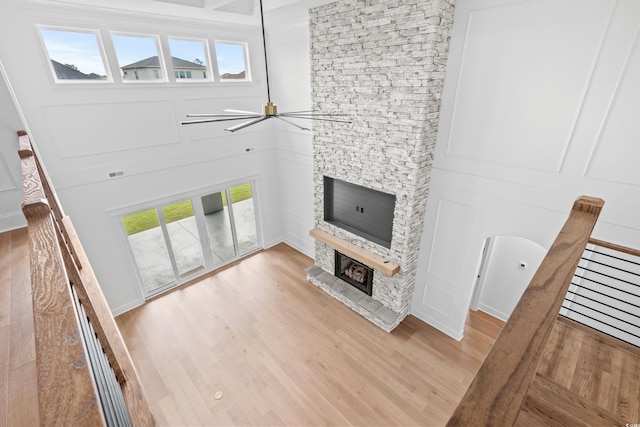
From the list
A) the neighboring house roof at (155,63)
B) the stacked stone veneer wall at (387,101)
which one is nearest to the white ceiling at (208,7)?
the neighboring house roof at (155,63)

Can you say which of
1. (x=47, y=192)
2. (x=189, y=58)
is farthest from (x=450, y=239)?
(x=189, y=58)

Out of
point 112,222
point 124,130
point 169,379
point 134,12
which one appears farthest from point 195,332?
point 134,12

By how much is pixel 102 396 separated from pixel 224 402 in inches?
145

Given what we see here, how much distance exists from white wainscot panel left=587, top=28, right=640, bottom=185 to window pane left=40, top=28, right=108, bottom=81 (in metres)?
6.53

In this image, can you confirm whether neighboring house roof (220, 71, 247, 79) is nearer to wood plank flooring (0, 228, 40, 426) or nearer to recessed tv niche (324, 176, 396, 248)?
recessed tv niche (324, 176, 396, 248)

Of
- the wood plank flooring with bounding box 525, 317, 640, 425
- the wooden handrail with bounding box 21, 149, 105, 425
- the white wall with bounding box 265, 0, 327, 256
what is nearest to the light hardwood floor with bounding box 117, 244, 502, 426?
the white wall with bounding box 265, 0, 327, 256

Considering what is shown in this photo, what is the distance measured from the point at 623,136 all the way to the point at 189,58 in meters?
6.28

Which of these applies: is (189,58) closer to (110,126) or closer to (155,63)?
(155,63)

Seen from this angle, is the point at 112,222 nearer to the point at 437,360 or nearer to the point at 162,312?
the point at 162,312

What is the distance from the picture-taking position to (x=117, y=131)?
4.69 m

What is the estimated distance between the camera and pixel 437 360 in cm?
455

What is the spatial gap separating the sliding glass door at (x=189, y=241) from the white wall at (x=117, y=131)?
43 cm

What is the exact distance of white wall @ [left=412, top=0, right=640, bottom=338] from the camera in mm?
2771

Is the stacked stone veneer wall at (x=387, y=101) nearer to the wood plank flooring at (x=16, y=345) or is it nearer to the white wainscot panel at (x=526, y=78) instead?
the white wainscot panel at (x=526, y=78)
